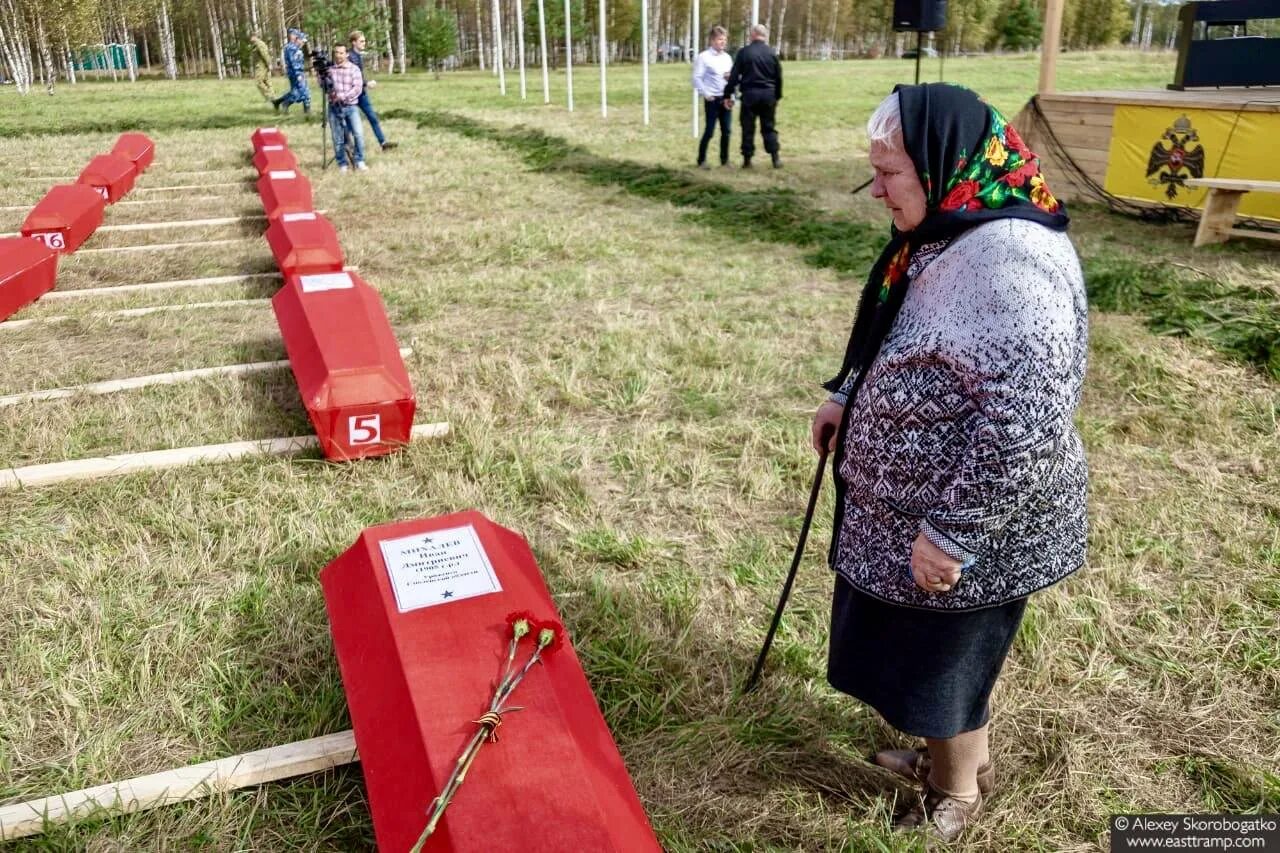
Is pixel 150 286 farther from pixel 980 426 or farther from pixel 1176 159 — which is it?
pixel 1176 159

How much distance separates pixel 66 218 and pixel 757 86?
26.3 feet

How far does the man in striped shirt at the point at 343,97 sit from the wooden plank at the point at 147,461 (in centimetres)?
849

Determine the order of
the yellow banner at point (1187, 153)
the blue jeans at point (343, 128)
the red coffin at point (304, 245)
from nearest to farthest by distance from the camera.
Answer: the red coffin at point (304, 245) < the yellow banner at point (1187, 153) < the blue jeans at point (343, 128)

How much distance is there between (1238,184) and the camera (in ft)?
A: 25.1

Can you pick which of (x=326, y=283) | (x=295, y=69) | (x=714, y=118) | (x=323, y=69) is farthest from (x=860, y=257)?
(x=295, y=69)

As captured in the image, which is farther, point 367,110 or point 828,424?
point 367,110

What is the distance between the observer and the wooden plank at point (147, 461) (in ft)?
12.3

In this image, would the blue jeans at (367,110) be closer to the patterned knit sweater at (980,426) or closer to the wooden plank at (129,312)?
the wooden plank at (129,312)

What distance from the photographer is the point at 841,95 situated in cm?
2577

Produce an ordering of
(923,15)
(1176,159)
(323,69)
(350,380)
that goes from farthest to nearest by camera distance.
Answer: (323,69) → (923,15) → (1176,159) → (350,380)

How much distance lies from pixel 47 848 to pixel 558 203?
8.84m

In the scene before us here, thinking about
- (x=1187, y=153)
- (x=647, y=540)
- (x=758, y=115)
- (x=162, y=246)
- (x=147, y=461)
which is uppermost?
(x=758, y=115)

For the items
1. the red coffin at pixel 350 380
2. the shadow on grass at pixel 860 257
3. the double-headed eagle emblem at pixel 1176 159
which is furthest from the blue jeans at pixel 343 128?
the double-headed eagle emblem at pixel 1176 159

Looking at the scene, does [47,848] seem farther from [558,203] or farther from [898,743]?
[558,203]
